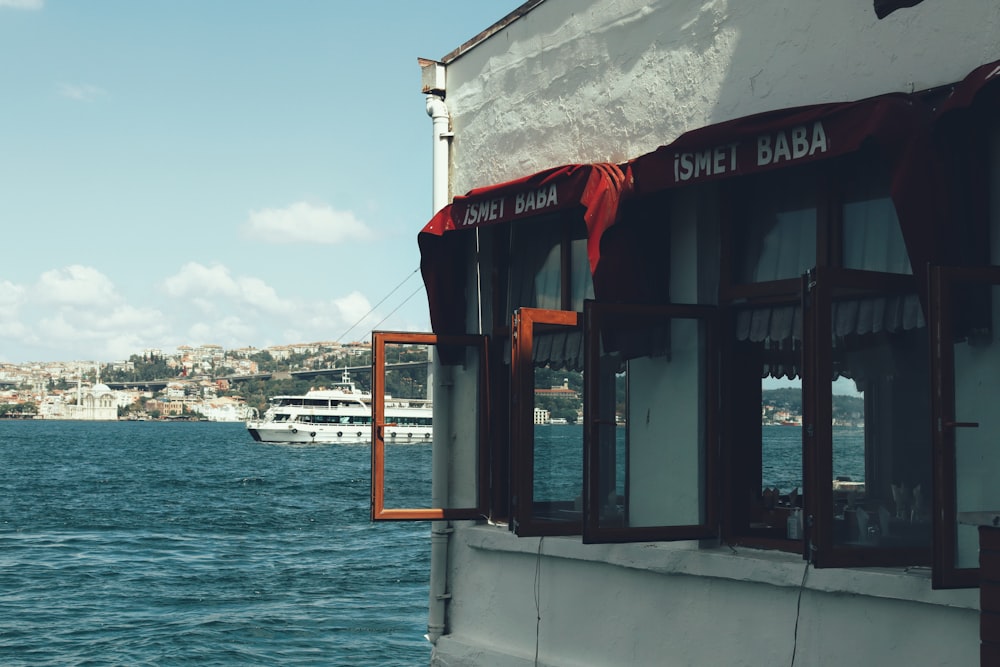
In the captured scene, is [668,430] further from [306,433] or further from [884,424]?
[306,433]

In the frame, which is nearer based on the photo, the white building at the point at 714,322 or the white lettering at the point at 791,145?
the white building at the point at 714,322

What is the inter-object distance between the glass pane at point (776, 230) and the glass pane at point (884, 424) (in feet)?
2.49

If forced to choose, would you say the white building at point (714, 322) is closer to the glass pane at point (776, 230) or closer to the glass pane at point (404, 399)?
the glass pane at point (776, 230)

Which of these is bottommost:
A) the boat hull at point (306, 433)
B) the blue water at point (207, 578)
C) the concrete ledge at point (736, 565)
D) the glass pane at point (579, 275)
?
the blue water at point (207, 578)

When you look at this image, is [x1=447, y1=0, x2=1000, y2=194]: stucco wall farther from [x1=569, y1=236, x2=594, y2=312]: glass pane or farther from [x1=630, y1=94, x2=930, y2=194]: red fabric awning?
[x1=569, y1=236, x2=594, y2=312]: glass pane

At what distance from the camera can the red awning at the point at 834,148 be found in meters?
5.80

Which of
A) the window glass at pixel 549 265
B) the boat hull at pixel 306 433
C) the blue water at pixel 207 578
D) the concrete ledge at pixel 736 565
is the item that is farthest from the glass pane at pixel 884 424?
the boat hull at pixel 306 433

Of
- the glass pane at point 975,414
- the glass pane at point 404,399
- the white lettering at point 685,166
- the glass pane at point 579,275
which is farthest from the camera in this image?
the glass pane at point 404,399

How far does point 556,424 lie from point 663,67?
235cm

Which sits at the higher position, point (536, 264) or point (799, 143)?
point (799, 143)

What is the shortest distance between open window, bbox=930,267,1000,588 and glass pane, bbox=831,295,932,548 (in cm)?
32

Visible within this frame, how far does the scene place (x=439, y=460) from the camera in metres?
9.59

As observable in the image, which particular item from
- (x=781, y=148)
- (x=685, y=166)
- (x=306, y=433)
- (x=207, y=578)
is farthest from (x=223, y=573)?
(x=306, y=433)

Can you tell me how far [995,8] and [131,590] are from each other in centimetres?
2120
